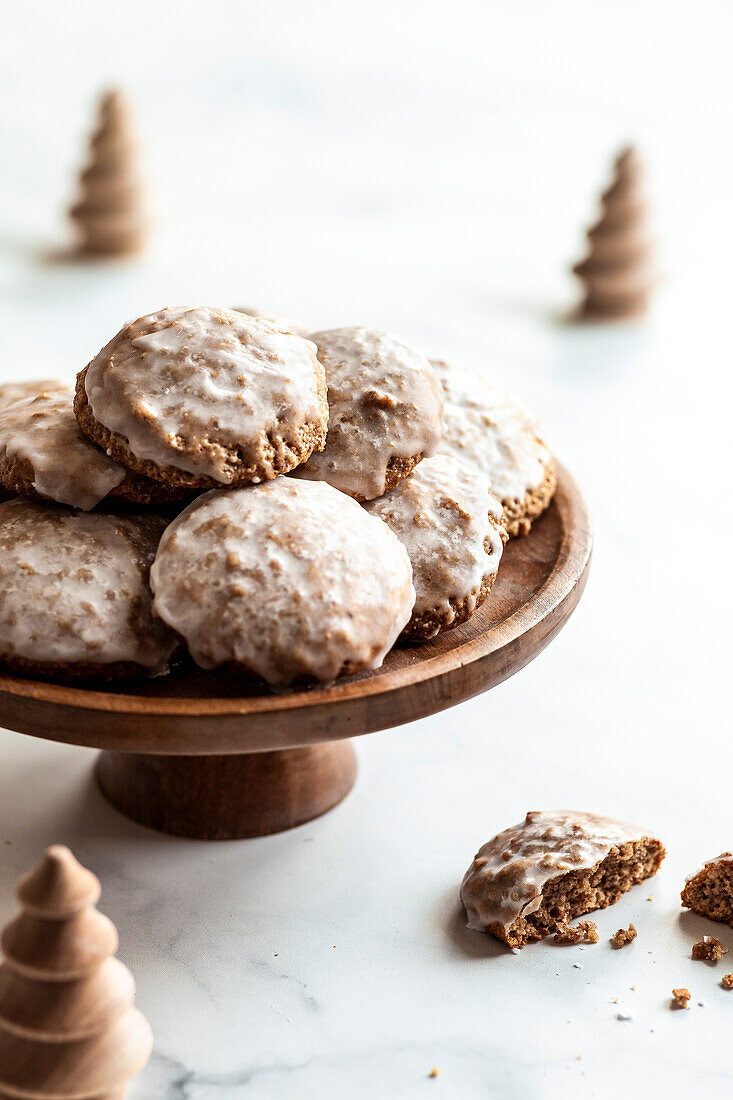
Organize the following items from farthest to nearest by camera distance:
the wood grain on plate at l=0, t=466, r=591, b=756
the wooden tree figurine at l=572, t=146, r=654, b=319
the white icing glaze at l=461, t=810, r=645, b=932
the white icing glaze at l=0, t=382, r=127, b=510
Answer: the wooden tree figurine at l=572, t=146, r=654, b=319 → the white icing glaze at l=461, t=810, r=645, b=932 → the white icing glaze at l=0, t=382, r=127, b=510 → the wood grain on plate at l=0, t=466, r=591, b=756

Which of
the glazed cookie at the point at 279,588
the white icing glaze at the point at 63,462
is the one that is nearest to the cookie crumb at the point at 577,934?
the glazed cookie at the point at 279,588

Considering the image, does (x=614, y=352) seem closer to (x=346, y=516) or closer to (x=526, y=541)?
(x=526, y=541)

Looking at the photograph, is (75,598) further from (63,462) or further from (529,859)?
(529,859)

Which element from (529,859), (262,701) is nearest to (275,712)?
(262,701)

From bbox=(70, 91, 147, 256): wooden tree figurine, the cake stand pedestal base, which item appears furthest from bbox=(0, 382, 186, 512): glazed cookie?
bbox=(70, 91, 147, 256): wooden tree figurine

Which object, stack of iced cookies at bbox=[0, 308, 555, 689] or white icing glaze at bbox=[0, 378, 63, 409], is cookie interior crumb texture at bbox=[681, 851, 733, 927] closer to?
stack of iced cookies at bbox=[0, 308, 555, 689]

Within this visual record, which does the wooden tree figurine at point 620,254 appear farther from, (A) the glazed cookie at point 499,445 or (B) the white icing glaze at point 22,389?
(B) the white icing glaze at point 22,389
